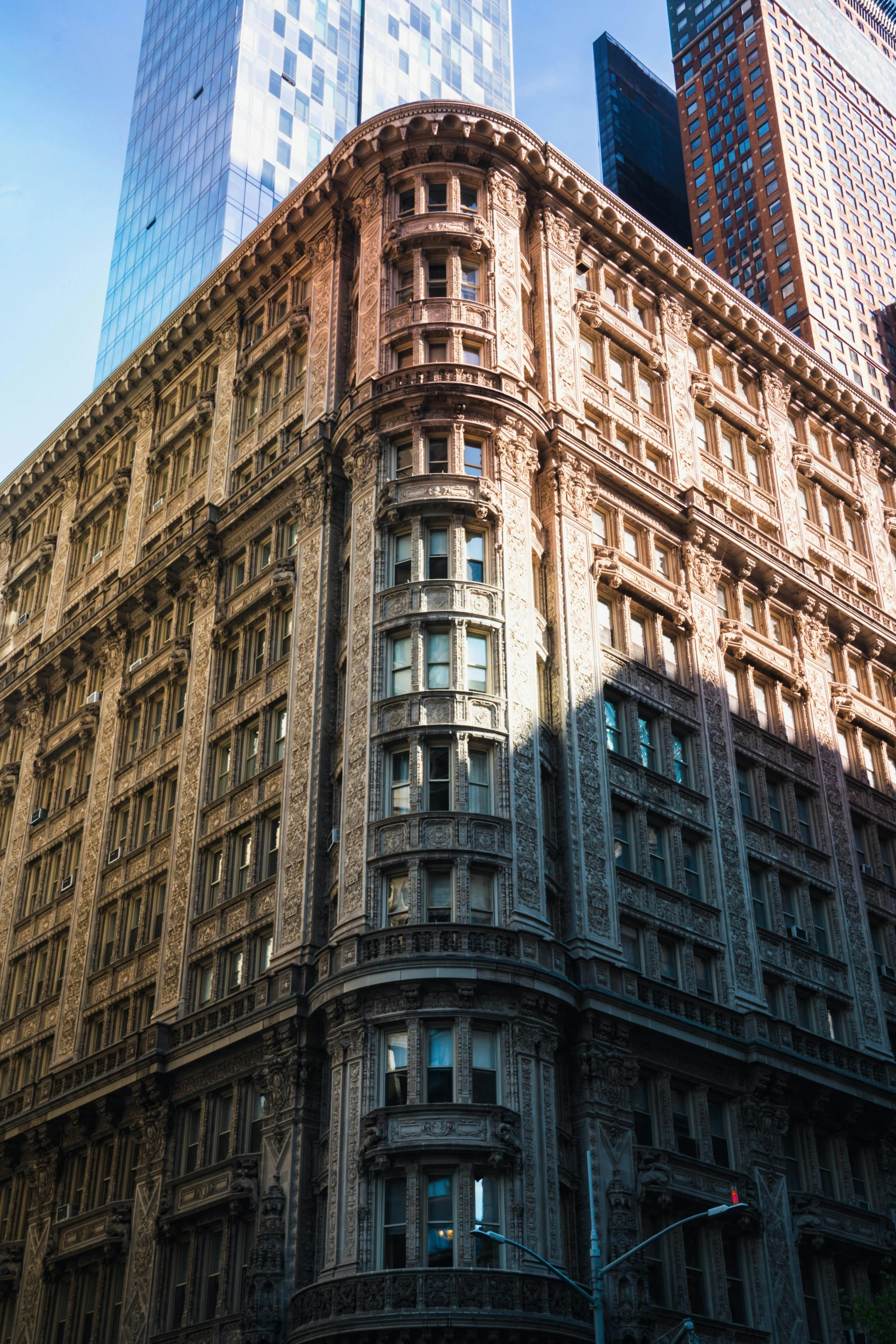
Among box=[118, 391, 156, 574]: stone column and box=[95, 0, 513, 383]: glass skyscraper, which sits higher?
box=[95, 0, 513, 383]: glass skyscraper

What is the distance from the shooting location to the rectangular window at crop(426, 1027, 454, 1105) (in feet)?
130

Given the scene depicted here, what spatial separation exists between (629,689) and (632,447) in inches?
493

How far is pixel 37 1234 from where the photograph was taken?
170 ft

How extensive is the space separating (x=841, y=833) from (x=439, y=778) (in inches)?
798

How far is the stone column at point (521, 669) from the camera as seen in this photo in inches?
1726

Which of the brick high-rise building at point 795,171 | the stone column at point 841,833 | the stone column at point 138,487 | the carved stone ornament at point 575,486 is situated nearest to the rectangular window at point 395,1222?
the stone column at point 841,833

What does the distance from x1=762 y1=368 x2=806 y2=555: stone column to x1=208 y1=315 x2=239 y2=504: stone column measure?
23257 millimetres

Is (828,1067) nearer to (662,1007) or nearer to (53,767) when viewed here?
(662,1007)

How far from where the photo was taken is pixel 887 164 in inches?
6398

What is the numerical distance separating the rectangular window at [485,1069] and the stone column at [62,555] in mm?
37901

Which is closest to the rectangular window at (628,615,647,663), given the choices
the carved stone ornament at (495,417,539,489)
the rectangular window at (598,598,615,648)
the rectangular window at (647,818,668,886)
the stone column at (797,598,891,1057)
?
the rectangular window at (598,598,615,648)

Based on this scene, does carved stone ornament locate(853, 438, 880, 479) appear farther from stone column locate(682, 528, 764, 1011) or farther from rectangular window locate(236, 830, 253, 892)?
rectangular window locate(236, 830, 253, 892)

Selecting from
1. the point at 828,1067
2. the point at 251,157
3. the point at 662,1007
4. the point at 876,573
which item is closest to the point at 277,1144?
the point at 662,1007

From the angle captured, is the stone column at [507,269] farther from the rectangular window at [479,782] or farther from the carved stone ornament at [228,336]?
the rectangular window at [479,782]
